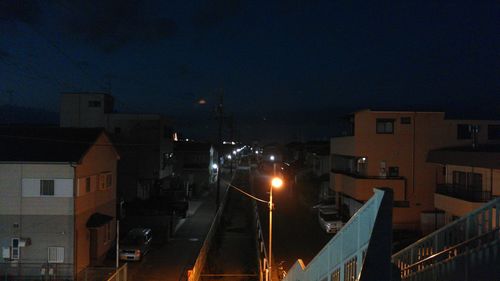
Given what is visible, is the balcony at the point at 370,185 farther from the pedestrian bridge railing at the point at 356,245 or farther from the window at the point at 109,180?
the pedestrian bridge railing at the point at 356,245

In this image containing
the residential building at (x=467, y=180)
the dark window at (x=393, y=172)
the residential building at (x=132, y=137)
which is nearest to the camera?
the residential building at (x=467, y=180)

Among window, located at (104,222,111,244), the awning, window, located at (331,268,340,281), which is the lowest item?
window, located at (104,222,111,244)

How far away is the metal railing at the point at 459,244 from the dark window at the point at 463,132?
18716 mm

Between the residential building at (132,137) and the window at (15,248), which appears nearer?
the window at (15,248)

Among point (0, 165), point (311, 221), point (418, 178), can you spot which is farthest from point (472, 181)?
point (0, 165)

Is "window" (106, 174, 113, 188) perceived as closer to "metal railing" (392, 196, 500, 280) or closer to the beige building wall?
the beige building wall

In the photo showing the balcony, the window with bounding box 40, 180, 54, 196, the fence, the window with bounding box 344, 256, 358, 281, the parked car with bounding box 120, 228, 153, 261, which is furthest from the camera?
the balcony

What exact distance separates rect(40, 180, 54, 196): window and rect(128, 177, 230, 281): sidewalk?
4119 millimetres

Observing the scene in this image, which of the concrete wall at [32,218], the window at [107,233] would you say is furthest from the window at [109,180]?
the concrete wall at [32,218]

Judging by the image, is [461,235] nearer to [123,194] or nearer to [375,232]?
[375,232]

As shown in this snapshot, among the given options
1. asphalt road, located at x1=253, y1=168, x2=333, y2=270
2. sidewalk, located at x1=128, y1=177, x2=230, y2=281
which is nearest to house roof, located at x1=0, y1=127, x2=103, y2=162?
sidewalk, located at x1=128, y1=177, x2=230, y2=281

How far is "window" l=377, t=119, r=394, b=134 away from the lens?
24672mm

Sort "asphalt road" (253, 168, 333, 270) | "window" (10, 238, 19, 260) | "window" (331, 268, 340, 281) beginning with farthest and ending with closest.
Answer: "asphalt road" (253, 168, 333, 270), "window" (10, 238, 19, 260), "window" (331, 268, 340, 281)

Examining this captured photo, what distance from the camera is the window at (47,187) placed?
1625 centimetres
